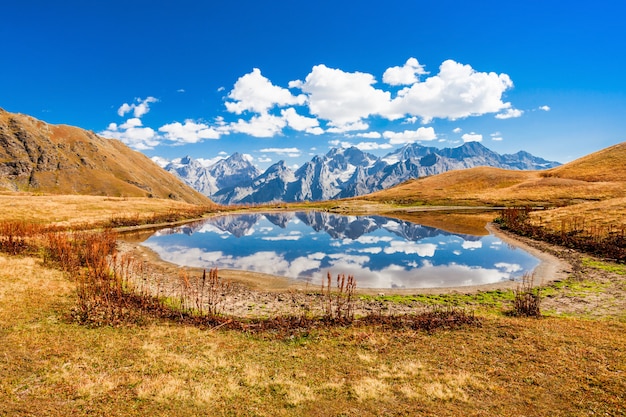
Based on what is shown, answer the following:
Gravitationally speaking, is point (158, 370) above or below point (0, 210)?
below

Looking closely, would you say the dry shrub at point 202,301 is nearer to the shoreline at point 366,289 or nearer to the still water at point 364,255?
the shoreline at point 366,289

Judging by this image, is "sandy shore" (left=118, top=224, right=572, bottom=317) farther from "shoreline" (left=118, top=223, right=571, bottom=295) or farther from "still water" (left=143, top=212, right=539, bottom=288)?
"still water" (left=143, top=212, right=539, bottom=288)

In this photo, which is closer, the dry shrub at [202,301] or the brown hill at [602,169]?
the dry shrub at [202,301]

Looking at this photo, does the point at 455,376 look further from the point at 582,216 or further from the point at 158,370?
the point at 582,216

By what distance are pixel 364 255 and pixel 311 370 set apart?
38.6 meters

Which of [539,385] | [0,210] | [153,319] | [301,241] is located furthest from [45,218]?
[539,385]

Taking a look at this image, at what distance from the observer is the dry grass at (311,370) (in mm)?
13453

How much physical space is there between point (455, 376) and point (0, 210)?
10335 cm

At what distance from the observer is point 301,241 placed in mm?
70375

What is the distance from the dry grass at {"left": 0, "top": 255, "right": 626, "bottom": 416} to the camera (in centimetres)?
A: 1345

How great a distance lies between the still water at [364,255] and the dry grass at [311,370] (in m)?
16.7

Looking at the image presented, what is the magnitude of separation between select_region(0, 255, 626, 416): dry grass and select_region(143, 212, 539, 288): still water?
16.7 metres

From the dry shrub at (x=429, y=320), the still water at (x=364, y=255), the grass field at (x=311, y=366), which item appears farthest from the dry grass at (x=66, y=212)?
the dry shrub at (x=429, y=320)

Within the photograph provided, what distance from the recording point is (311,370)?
17.0 meters
